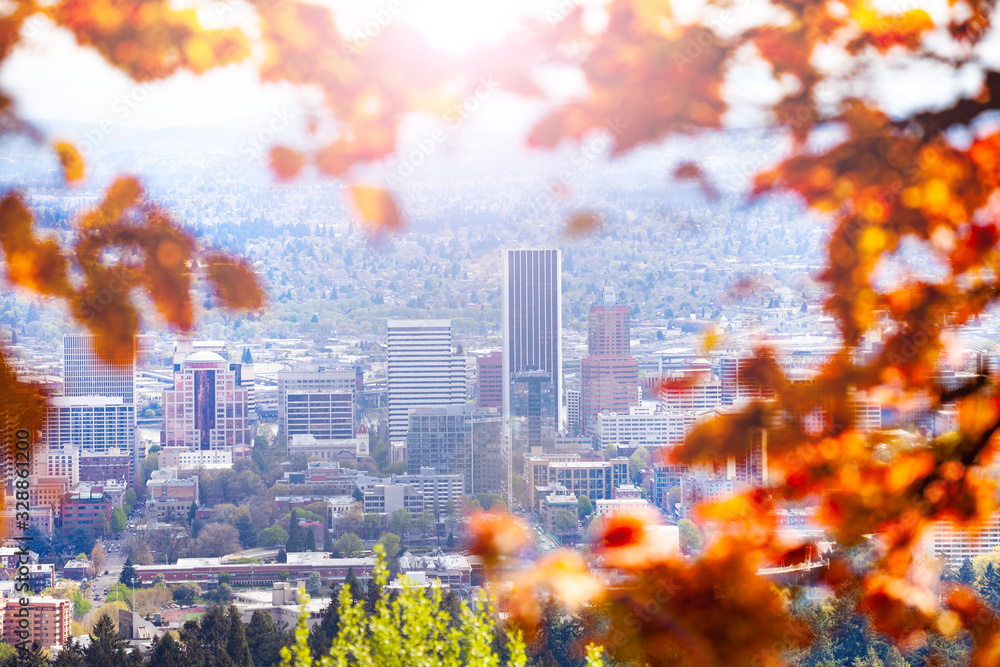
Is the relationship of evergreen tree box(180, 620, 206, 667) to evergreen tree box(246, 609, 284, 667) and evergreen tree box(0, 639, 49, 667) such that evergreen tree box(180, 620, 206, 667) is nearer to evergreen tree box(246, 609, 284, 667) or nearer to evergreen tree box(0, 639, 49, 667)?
evergreen tree box(246, 609, 284, 667)

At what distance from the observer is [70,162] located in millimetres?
1001

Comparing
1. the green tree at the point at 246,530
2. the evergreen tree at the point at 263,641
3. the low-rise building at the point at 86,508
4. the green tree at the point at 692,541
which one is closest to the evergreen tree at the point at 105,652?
the evergreen tree at the point at 263,641

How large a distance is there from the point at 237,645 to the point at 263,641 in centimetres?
41

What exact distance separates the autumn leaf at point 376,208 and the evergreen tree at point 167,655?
20.6ft

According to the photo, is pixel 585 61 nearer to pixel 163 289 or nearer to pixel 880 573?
pixel 163 289

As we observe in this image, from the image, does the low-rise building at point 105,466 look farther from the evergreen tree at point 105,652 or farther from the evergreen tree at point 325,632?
the evergreen tree at point 105,652

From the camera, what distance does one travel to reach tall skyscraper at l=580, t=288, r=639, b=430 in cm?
1594

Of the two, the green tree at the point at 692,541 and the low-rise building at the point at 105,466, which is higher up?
the green tree at the point at 692,541

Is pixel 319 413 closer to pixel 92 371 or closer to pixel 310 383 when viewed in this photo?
pixel 310 383

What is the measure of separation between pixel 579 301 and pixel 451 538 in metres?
6.10

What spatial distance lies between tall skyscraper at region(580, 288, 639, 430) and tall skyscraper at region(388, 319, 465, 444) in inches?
156

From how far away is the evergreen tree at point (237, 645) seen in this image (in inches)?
267

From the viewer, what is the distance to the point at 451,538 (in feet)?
52.5

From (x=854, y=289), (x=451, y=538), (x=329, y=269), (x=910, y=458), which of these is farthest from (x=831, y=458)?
(x=451, y=538)
